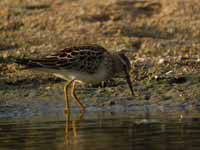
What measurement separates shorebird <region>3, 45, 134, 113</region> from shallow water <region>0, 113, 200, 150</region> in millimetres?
746

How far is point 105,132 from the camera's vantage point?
33.0 feet

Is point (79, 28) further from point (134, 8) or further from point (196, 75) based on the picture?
point (196, 75)

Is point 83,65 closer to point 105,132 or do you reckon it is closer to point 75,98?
point 75,98

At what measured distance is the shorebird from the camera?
1210 centimetres

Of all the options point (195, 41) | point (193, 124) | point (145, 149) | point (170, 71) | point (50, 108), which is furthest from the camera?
point (195, 41)

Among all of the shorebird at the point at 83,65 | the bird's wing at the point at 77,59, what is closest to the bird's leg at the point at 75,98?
the shorebird at the point at 83,65

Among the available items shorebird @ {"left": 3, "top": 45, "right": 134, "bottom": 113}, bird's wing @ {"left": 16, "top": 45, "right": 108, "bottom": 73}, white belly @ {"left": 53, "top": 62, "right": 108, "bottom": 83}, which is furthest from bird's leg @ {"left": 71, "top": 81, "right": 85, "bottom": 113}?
bird's wing @ {"left": 16, "top": 45, "right": 108, "bottom": 73}

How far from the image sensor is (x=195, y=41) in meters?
14.7

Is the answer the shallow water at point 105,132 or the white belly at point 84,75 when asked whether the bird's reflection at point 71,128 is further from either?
the white belly at point 84,75

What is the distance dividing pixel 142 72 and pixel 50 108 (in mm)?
1784

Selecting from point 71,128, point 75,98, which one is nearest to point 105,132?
point 71,128

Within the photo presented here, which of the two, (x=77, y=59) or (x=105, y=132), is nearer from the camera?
(x=105, y=132)

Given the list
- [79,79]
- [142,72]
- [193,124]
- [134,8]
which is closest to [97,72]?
[79,79]

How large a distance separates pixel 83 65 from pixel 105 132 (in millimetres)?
2426
